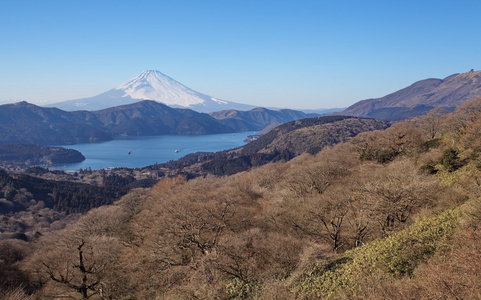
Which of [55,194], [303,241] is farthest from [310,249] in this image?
[55,194]

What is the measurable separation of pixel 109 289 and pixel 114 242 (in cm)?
549

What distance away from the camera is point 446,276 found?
617 centimetres

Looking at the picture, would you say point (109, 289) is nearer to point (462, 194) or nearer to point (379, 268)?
point (379, 268)

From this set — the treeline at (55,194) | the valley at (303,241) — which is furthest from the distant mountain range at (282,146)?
the valley at (303,241)

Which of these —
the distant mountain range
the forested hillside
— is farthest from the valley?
the distant mountain range

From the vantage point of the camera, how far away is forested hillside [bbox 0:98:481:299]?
8508 millimetres

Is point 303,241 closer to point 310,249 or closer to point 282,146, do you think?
point 310,249

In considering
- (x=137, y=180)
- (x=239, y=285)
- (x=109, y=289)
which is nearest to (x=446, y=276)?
(x=239, y=285)

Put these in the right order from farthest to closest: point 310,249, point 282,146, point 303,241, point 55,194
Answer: point 282,146 → point 55,194 → point 303,241 → point 310,249

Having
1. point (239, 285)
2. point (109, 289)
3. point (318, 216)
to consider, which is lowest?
point (109, 289)

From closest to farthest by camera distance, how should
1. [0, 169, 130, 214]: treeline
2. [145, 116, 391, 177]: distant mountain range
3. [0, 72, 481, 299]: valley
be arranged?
[0, 72, 481, 299]: valley
[0, 169, 130, 214]: treeline
[145, 116, 391, 177]: distant mountain range

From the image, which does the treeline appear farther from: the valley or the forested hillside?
the forested hillside

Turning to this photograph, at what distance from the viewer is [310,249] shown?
11.7 m

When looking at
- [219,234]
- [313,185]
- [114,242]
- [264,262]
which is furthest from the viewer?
[313,185]
